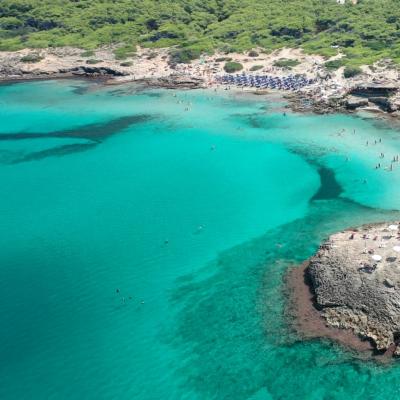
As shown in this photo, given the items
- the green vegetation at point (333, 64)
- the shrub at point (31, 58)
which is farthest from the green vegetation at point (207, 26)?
the shrub at point (31, 58)

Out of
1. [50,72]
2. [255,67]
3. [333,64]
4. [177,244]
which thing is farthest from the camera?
[50,72]

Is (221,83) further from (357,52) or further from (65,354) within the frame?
(65,354)

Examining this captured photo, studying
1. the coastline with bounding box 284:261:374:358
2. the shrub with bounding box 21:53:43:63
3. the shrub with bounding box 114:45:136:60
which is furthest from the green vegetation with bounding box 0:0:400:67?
the coastline with bounding box 284:261:374:358

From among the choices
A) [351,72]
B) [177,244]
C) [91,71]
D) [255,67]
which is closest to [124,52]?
[91,71]

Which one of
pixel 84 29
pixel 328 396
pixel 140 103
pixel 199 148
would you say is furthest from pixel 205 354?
pixel 84 29

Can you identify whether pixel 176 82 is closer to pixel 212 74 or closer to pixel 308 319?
pixel 212 74

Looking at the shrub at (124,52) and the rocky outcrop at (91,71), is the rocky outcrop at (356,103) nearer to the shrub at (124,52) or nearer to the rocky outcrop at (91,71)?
the rocky outcrop at (91,71)
